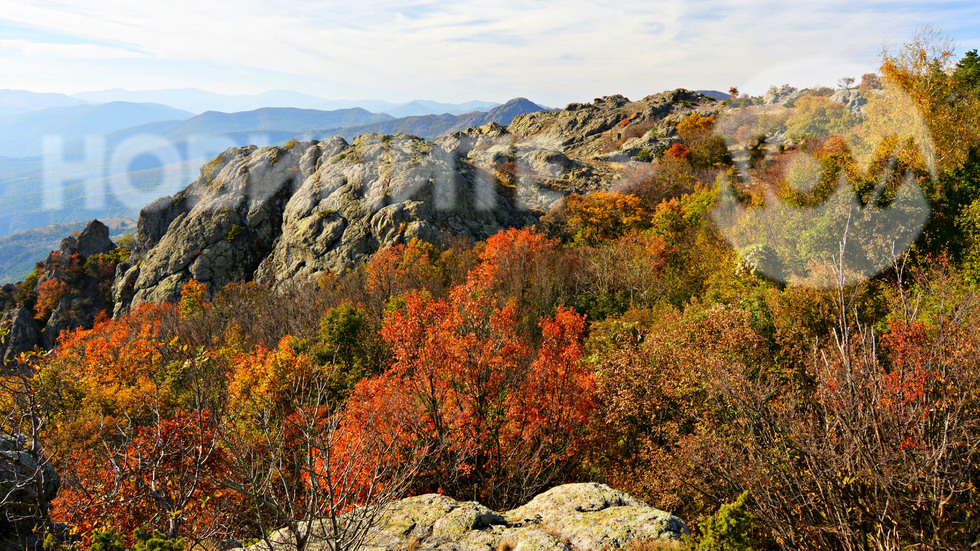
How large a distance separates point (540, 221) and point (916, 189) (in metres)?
44.0

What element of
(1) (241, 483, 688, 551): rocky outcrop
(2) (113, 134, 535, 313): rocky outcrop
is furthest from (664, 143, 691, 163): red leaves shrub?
(1) (241, 483, 688, 551): rocky outcrop

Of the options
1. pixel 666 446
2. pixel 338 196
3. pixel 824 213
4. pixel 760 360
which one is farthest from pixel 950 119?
pixel 338 196

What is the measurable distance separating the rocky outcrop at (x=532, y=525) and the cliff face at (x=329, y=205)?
47.3 meters

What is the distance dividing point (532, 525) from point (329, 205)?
206ft

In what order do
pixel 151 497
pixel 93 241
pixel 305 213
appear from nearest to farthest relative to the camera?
pixel 151 497 < pixel 305 213 < pixel 93 241

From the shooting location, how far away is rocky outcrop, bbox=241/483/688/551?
31.4 ft

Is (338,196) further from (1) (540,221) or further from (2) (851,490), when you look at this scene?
(2) (851,490)

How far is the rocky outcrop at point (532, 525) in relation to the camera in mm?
9562

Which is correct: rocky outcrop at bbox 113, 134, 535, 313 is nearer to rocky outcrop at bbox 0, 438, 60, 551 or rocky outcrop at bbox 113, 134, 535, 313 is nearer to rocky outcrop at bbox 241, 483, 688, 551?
rocky outcrop at bbox 0, 438, 60, 551

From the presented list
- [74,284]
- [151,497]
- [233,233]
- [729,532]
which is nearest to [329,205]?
[233,233]

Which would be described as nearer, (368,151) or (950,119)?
(950,119)

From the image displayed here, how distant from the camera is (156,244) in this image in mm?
79625

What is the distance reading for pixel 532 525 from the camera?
11039 mm

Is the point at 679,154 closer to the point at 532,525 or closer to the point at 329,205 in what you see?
the point at 329,205
